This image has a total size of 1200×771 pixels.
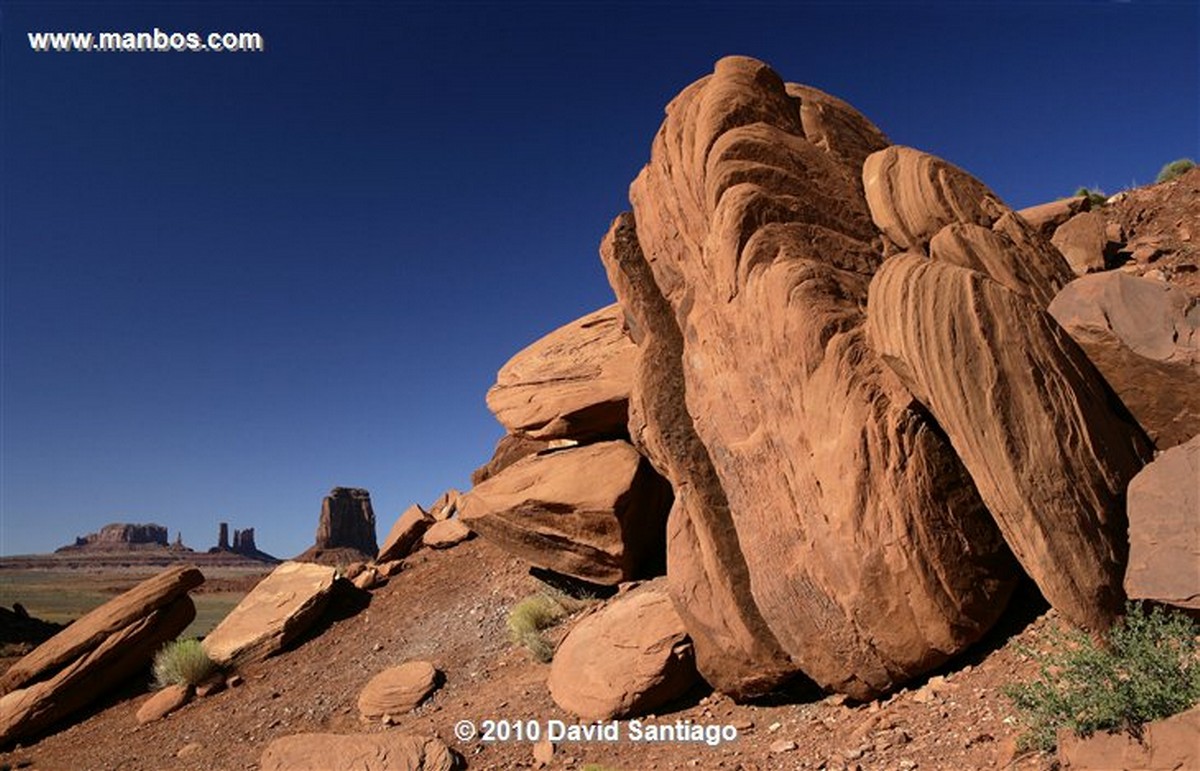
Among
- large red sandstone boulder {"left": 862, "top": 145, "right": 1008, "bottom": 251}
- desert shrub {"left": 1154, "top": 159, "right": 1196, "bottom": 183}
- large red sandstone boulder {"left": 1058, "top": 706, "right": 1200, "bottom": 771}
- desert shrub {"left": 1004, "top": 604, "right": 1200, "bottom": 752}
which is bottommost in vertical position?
large red sandstone boulder {"left": 1058, "top": 706, "right": 1200, "bottom": 771}

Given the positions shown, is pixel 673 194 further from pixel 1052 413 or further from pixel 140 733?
pixel 140 733

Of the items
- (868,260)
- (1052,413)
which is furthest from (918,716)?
(868,260)

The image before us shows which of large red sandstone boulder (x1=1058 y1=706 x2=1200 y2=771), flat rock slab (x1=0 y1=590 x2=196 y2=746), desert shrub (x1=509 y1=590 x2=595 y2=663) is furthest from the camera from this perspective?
flat rock slab (x1=0 y1=590 x2=196 y2=746)

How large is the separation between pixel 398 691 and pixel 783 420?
10.6m

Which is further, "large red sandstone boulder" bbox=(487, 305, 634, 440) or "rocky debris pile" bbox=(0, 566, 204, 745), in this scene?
"rocky debris pile" bbox=(0, 566, 204, 745)

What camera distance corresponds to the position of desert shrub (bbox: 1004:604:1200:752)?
246 inches

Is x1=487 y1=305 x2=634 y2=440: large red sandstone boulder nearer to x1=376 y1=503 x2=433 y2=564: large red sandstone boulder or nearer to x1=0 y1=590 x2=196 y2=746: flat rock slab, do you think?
x1=376 y1=503 x2=433 y2=564: large red sandstone boulder

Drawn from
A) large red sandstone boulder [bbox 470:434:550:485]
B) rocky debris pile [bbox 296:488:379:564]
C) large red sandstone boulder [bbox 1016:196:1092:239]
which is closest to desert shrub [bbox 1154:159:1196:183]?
large red sandstone boulder [bbox 1016:196:1092:239]

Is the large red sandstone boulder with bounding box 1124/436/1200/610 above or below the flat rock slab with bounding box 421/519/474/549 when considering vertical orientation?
below

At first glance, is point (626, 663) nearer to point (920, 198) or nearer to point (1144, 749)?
point (1144, 749)

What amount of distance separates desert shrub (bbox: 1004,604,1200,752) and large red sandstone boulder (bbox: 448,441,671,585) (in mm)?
10110

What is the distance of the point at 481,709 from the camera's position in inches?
551

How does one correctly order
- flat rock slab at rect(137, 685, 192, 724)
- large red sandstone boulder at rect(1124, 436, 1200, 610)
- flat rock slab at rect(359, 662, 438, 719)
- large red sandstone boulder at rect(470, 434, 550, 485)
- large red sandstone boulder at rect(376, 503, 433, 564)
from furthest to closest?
large red sandstone boulder at rect(376, 503, 433, 564), large red sandstone boulder at rect(470, 434, 550, 485), flat rock slab at rect(137, 685, 192, 724), flat rock slab at rect(359, 662, 438, 719), large red sandstone boulder at rect(1124, 436, 1200, 610)

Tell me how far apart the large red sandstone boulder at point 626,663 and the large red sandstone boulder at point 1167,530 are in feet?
22.6
